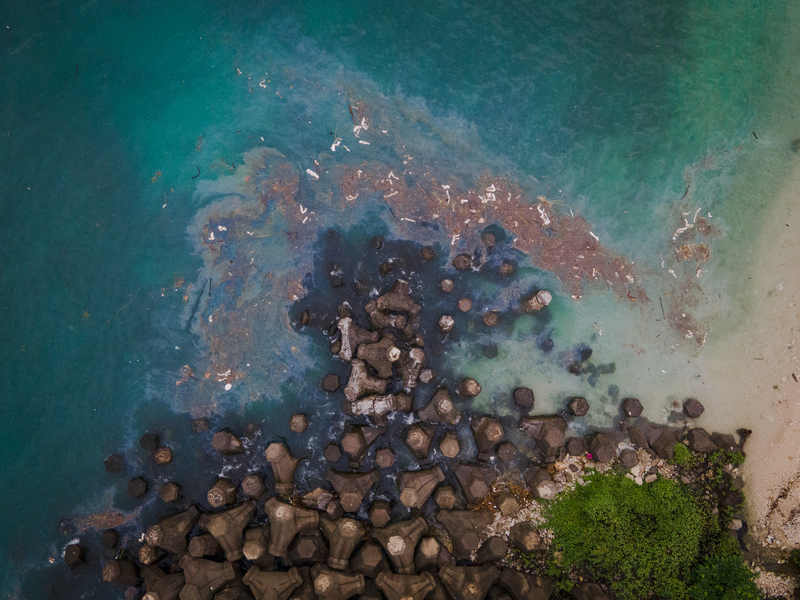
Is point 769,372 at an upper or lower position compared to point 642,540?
upper

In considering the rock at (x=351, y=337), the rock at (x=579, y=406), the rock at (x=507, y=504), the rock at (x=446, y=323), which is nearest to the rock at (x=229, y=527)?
the rock at (x=351, y=337)

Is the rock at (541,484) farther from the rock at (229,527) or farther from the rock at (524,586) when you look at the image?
the rock at (229,527)


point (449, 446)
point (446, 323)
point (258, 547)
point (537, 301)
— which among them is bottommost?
point (258, 547)

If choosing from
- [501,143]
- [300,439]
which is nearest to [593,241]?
[501,143]

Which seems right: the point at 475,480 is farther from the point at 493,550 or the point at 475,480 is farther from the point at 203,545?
the point at 203,545

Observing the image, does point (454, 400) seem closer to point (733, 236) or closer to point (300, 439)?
point (300, 439)

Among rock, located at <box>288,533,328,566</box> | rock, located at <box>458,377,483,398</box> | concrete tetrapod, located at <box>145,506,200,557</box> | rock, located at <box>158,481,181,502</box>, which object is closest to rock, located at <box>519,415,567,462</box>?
rock, located at <box>458,377,483,398</box>

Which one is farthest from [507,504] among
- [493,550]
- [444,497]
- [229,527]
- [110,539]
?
[110,539]
